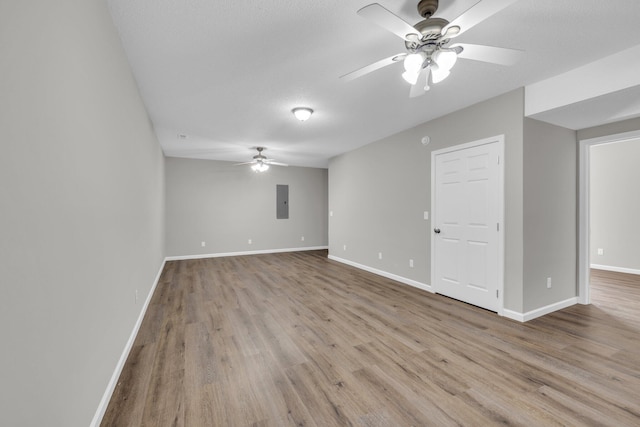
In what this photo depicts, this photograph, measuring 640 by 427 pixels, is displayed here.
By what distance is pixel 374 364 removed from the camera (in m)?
2.14

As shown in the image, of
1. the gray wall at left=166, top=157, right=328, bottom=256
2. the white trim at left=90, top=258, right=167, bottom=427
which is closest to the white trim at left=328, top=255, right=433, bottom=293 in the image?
the gray wall at left=166, top=157, right=328, bottom=256

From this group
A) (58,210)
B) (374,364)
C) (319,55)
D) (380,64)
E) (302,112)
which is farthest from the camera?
(302,112)

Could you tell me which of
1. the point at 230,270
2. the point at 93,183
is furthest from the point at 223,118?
the point at 230,270

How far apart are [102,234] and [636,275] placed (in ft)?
25.2

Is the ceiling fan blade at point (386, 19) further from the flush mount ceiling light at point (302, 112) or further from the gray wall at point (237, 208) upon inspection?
the gray wall at point (237, 208)

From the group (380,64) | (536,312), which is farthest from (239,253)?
(380,64)

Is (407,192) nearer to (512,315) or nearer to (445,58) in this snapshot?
(512,315)

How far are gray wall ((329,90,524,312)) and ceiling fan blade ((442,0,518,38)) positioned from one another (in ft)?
6.47

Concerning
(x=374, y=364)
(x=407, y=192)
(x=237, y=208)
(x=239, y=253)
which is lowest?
(x=374, y=364)

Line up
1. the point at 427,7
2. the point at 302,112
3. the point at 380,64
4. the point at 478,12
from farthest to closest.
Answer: the point at 302,112
the point at 380,64
the point at 427,7
the point at 478,12

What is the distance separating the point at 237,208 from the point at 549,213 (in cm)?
635

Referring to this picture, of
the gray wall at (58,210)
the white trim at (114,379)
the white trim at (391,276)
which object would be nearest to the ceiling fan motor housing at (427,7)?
the gray wall at (58,210)

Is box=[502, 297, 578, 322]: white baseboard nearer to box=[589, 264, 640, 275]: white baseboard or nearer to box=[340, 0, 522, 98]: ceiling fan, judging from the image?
box=[340, 0, 522, 98]: ceiling fan

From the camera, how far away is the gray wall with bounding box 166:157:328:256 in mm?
6664
